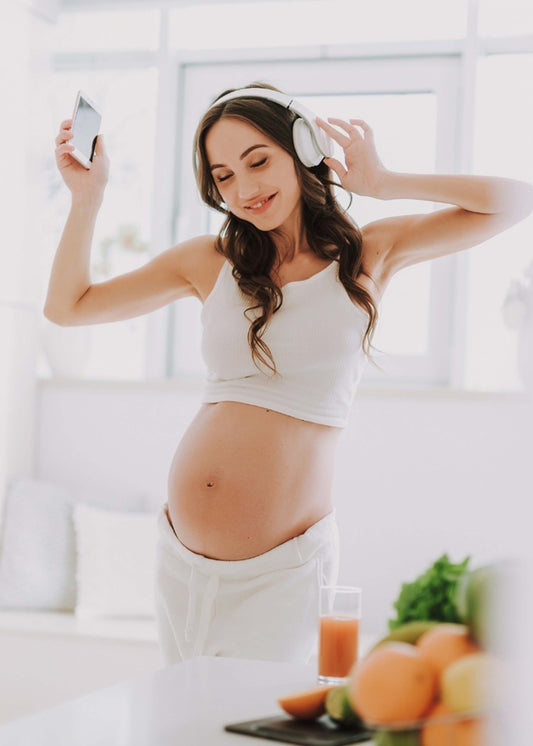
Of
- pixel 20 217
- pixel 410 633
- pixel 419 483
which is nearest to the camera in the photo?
pixel 410 633

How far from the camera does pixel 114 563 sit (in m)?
3.05

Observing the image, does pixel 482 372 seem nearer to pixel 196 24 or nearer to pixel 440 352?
pixel 440 352

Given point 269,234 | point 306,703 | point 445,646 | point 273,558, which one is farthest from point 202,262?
point 445,646

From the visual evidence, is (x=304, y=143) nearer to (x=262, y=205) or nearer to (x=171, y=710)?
(x=262, y=205)

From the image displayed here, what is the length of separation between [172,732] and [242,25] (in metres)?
3.06

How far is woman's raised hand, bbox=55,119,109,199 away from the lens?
1.86 m

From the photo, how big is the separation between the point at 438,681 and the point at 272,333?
1130 mm

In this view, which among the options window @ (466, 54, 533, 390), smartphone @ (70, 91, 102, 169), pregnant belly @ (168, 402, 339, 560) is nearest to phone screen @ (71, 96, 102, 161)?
smartphone @ (70, 91, 102, 169)

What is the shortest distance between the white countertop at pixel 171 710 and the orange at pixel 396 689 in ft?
0.65

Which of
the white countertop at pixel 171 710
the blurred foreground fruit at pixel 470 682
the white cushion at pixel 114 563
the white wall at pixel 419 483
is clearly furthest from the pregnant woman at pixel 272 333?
the white cushion at pixel 114 563

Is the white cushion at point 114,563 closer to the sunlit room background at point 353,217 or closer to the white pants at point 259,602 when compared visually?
the sunlit room background at point 353,217

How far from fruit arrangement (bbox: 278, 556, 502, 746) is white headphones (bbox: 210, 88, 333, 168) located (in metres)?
1.22

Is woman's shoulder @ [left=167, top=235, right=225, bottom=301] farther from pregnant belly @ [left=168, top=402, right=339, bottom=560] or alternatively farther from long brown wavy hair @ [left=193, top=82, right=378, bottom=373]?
pregnant belly @ [left=168, top=402, right=339, bottom=560]

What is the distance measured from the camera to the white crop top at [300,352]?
5.41 ft
